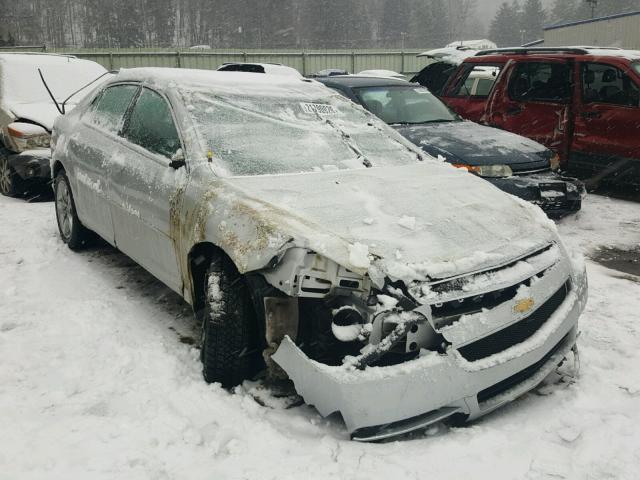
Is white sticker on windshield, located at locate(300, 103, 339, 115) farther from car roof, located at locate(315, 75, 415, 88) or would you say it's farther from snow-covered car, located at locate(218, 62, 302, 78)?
snow-covered car, located at locate(218, 62, 302, 78)

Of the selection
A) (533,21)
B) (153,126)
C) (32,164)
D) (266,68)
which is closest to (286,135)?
(153,126)

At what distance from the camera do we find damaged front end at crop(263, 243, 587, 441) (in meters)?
2.52

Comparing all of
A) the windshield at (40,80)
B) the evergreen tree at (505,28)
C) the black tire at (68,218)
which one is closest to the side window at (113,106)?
the black tire at (68,218)

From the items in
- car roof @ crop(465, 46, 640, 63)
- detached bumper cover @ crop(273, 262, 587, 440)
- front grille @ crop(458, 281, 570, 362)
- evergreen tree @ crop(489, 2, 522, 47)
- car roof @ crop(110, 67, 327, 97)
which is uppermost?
evergreen tree @ crop(489, 2, 522, 47)

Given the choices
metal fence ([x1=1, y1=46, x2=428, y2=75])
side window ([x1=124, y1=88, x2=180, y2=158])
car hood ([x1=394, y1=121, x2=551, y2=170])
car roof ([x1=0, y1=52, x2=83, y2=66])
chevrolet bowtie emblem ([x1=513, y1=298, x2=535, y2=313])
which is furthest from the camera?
metal fence ([x1=1, y1=46, x2=428, y2=75])

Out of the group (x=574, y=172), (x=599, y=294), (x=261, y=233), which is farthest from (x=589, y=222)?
(x=261, y=233)

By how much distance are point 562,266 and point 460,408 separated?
1.06 meters

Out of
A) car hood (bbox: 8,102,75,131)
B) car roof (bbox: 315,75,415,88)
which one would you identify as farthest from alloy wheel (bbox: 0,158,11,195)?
car roof (bbox: 315,75,415,88)

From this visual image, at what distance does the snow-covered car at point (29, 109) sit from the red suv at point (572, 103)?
5.60 m

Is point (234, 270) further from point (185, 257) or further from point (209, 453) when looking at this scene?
point (209, 453)

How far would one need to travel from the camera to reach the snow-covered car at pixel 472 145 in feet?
20.1

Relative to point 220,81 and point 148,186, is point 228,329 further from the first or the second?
point 220,81

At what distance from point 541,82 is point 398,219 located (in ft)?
19.7

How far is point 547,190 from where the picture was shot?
6168mm
